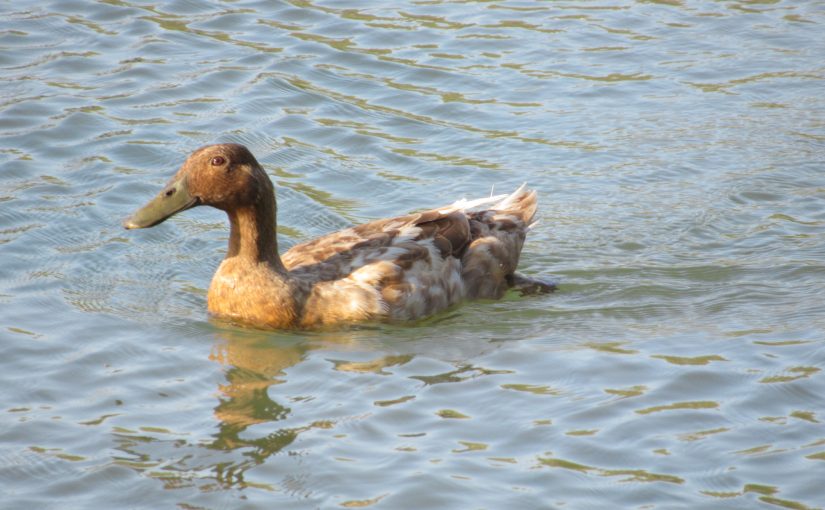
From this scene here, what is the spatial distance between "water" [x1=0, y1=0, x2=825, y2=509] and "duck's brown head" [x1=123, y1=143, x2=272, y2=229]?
0.77m

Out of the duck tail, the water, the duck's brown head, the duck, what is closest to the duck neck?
the duck

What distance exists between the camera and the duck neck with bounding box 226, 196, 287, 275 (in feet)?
33.4

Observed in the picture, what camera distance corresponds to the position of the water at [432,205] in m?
7.61

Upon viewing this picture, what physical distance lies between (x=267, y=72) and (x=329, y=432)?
7.85 meters

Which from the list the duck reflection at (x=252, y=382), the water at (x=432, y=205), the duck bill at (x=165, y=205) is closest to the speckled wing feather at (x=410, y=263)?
the water at (x=432, y=205)

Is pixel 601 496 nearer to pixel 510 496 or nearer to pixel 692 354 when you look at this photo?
pixel 510 496

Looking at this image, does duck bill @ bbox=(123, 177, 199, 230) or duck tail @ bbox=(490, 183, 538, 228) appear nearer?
duck bill @ bbox=(123, 177, 199, 230)

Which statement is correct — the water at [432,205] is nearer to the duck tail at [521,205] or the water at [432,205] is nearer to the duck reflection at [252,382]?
the duck reflection at [252,382]

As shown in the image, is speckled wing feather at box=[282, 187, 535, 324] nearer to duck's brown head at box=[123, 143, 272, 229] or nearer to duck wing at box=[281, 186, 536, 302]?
duck wing at box=[281, 186, 536, 302]

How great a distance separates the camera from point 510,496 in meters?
7.22

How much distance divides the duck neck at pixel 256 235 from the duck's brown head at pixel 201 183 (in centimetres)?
24

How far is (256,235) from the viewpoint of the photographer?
10.2m

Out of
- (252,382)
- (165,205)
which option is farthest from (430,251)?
(252,382)

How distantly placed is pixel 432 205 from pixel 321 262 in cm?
224
